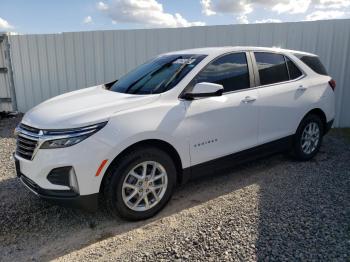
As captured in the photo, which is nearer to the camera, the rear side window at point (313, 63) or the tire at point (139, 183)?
the tire at point (139, 183)

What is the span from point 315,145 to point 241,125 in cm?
183

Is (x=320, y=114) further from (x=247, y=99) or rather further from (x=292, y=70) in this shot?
(x=247, y=99)

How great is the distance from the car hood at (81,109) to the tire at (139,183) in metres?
0.48

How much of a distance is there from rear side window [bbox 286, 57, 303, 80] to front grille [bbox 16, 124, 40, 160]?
3459 millimetres

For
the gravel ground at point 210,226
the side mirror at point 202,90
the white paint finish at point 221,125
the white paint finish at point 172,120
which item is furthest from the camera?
the white paint finish at point 221,125

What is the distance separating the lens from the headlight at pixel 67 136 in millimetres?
3035

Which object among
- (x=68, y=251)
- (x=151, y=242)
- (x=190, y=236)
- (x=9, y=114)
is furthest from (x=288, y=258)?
(x=9, y=114)

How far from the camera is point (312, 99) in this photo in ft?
16.1

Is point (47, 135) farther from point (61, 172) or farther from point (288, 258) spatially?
point (288, 258)

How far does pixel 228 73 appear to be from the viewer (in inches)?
161

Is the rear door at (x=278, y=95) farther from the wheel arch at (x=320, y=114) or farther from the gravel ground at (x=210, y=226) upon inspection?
the gravel ground at (x=210, y=226)

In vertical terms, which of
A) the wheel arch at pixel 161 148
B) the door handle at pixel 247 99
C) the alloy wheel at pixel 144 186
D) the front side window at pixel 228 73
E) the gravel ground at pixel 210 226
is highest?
the front side window at pixel 228 73

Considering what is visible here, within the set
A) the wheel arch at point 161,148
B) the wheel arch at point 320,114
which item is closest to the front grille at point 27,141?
the wheel arch at point 161,148

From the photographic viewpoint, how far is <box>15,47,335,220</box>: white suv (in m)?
3.09
